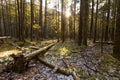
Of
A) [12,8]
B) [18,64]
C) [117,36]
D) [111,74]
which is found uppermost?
[12,8]

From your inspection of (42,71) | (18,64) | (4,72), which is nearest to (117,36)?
(42,71)

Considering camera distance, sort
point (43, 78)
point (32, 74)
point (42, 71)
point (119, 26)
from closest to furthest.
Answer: point (43, 78) → point (32, 74) → point (42, 71) → point (119, 26)

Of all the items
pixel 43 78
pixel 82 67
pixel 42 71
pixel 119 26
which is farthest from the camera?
pixel 119 26

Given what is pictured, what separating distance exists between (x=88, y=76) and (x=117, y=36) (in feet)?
13.4

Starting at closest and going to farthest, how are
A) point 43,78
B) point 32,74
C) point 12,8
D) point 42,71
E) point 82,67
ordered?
point 43,78 < point 32,74 < point 42,71 < point 82,67 < point 12,8

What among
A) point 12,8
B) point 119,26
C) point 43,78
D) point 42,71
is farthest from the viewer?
point 12,8

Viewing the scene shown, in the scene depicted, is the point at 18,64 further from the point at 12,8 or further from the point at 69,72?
the point at 12,8

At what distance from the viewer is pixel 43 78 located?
620cm

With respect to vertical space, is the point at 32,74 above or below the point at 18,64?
below

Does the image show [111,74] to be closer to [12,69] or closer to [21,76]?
[21,76]

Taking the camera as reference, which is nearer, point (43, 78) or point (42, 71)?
point (43, 78)

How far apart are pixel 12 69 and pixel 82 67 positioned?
345cm

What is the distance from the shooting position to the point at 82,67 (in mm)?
7695

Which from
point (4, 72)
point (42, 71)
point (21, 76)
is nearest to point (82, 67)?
point (42, 71)
